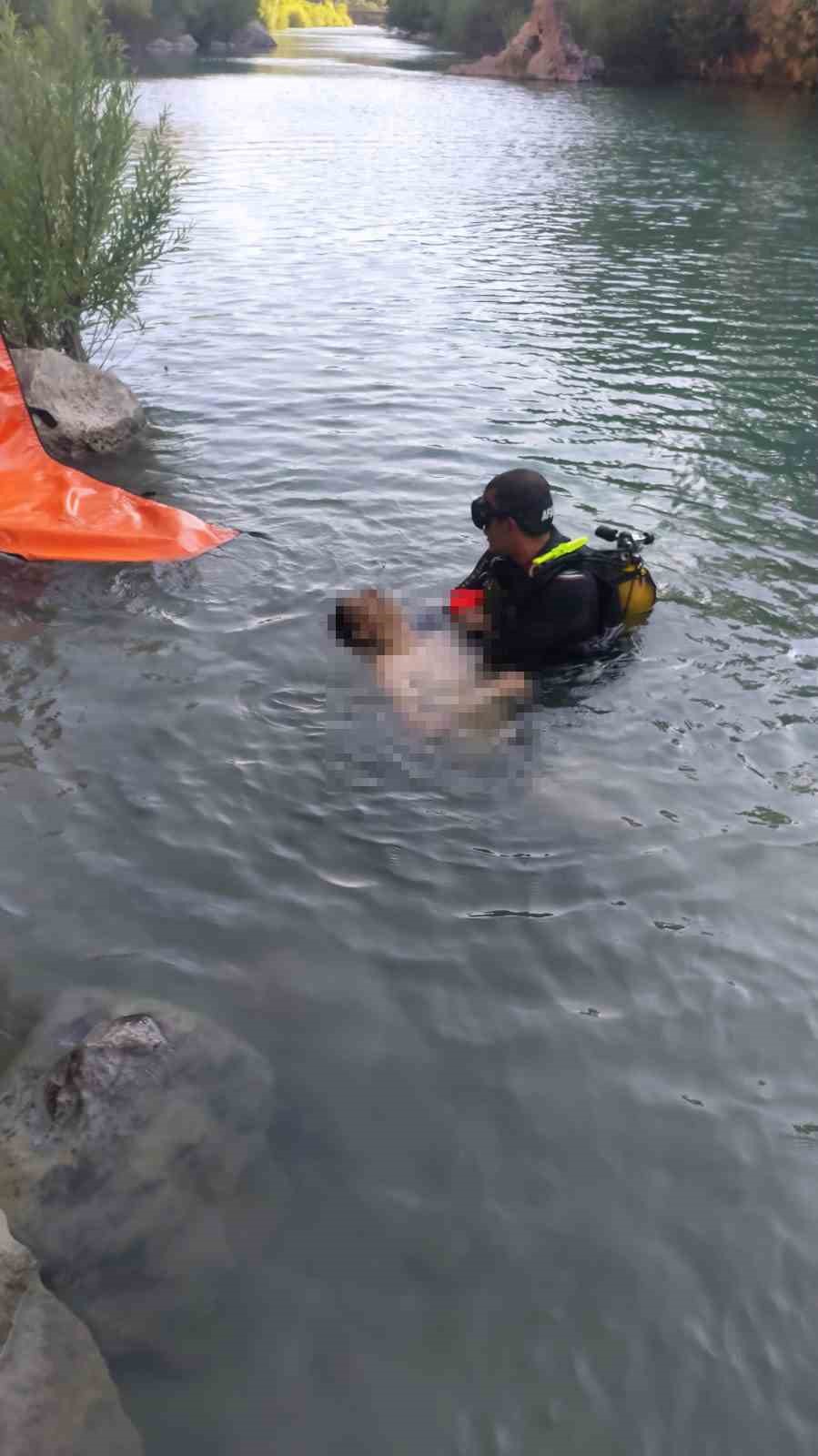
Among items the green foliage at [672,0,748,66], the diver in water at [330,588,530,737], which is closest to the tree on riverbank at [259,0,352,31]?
the green foliage at [672,0,748,66]

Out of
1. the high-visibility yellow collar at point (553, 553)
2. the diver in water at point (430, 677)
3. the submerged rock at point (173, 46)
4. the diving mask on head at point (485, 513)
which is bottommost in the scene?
the diver in water at point (430, 677)

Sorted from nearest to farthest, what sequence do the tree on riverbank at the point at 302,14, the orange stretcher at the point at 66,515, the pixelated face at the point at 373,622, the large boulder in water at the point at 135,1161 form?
the large boulder in water at the point at 135,1161 → the pixelated face at the point at 373,622 → the orange stretcher at the point at 66,515 → the tree on riverbank at the point at 302,14

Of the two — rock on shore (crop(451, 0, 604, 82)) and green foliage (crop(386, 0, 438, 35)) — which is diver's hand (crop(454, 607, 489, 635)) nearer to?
rock on shore (crop(451, 0, 604, 82))

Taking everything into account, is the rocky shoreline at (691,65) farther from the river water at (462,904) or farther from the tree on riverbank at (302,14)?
the tree on riverbank at (302,14)

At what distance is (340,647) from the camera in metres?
7.59

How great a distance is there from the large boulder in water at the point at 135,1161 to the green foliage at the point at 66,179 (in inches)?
346

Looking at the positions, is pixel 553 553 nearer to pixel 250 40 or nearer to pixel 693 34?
pixel 693 34

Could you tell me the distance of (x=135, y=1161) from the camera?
13.8ft

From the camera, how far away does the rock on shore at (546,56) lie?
56.3 metres

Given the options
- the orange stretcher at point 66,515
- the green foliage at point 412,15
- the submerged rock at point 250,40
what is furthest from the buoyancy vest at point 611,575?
the green foliage at point 412,15

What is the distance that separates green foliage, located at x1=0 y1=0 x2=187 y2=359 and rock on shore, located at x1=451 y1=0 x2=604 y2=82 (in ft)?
170

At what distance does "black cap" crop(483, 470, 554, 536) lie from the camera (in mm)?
6289

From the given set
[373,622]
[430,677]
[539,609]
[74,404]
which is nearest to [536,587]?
[539,609]

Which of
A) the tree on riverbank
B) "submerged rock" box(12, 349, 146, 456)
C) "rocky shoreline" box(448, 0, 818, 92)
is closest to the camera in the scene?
"submerged rock" box(12, 349, 146, 456)
